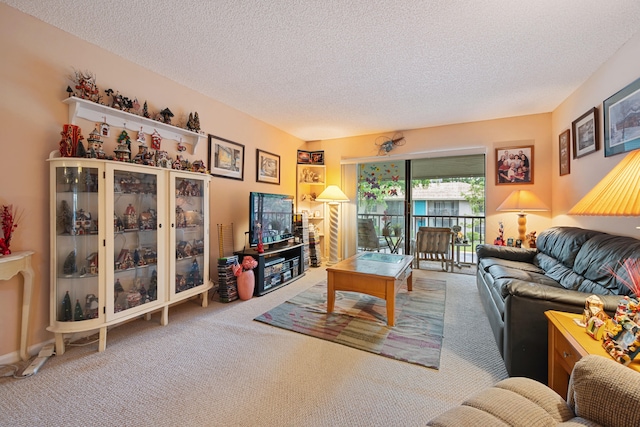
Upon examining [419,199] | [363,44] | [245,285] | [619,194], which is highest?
[363,44]

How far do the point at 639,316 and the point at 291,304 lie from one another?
2448 millimetres

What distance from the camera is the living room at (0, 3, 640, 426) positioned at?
177cm

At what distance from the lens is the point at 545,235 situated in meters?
2.91

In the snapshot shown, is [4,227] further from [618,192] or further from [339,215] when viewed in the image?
[339,215]

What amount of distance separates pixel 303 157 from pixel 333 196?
104cm

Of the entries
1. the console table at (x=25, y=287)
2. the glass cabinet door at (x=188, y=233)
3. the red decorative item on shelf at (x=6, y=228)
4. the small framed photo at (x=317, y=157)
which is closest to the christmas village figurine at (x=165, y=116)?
the glass cabinet door at (x=188, y=233)

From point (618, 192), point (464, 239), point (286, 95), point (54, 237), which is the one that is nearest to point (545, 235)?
point (464, 239)

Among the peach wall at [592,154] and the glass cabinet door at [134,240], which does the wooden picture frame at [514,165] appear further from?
the glass cabinet door at [134,240]

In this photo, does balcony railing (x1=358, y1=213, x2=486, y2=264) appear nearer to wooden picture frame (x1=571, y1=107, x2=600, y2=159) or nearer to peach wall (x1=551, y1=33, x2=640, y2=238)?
peach wall (x1=551, y1=33, x2=640, y2=238)

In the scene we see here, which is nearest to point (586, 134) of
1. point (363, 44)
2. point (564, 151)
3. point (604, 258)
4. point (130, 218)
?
point (564, 151)

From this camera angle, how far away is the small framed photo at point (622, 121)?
1.90 metres

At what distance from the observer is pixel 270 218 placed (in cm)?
354

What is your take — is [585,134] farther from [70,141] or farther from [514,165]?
[70,141]

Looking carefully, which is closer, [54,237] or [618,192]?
[618,192]
